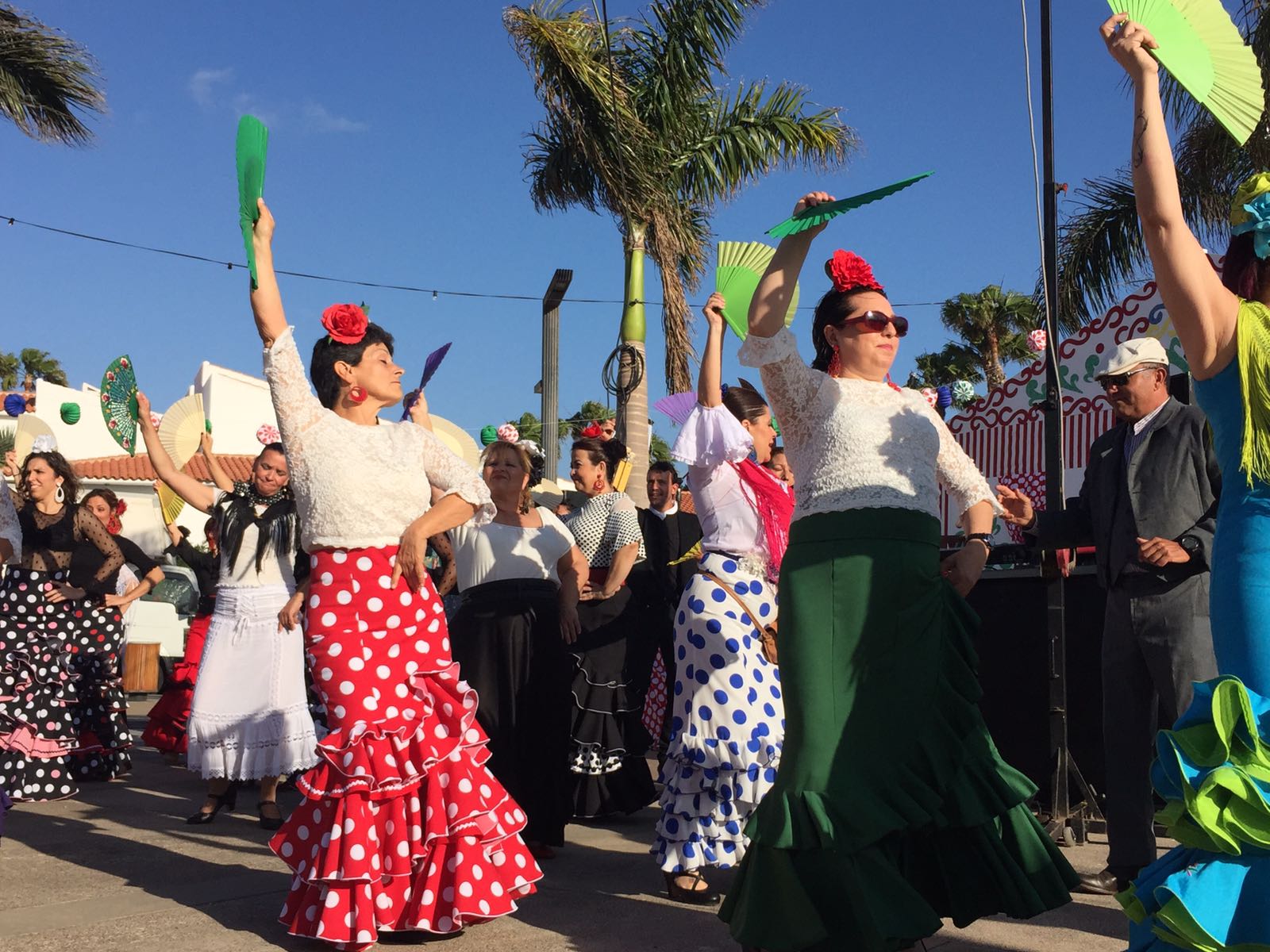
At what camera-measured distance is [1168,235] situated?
2311 mm

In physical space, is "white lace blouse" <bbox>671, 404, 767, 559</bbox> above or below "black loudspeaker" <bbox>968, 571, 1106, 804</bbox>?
above

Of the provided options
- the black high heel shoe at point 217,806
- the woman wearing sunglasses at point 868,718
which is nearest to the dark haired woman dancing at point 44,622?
the black high heel shoe at point 217,806

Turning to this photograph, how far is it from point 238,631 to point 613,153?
11.0 meters

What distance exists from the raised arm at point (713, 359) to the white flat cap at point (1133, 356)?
1.52 m

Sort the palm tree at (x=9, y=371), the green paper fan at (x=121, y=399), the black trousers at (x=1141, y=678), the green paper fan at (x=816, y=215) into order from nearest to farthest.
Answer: the green paper fan at (x=816, y=215) → the black trousers at (x=1141, y=678) → the green paper fan at (x=121, y=399) → the palm tree at (x=9, y=371)

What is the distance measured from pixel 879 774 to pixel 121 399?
5.56 metres

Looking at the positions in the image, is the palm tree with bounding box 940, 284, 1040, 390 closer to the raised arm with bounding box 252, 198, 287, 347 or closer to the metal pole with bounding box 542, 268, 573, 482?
the metal pole with bounding box 542, 268, 573, 482

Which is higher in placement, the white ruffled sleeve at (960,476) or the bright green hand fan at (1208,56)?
the bright green hand fan at (1208,56)

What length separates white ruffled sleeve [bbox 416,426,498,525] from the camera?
14.3 feet

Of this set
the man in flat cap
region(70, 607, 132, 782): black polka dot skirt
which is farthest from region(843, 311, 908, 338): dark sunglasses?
region(70, 607, 132, 782): black polka dot skirt

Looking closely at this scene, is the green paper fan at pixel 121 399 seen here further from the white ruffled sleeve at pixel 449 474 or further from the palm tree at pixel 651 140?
the palm tree at pixel 651 140

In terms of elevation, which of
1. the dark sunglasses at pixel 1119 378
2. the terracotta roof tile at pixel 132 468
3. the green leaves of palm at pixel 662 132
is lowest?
the dark sunglasses at pixel 1119 378

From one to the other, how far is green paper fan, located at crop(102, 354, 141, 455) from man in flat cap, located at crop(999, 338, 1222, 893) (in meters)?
5.03

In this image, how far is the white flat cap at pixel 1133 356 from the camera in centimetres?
465
